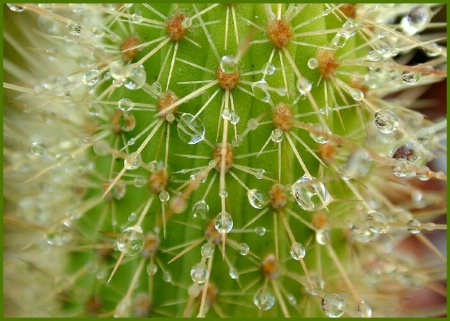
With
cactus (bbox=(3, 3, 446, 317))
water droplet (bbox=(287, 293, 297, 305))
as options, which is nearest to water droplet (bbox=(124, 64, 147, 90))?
cactus (bbox=(3, 3, 446, 317))

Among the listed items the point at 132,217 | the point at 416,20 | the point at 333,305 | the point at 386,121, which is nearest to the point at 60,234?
the point at 132,217

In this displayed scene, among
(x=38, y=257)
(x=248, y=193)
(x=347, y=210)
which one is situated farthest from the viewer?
(x=38, y=257)

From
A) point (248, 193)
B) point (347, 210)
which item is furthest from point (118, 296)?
point (347, 210)

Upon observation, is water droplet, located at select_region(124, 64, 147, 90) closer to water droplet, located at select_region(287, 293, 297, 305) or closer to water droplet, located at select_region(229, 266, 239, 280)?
water droplet, located at select_region(229, 266, 239, 280)

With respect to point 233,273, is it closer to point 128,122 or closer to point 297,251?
point 297,251

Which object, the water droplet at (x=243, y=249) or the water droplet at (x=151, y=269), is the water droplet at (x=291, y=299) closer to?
the water droplet at (x=243, y=249)

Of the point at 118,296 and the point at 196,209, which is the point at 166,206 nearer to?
the point at 196,209
